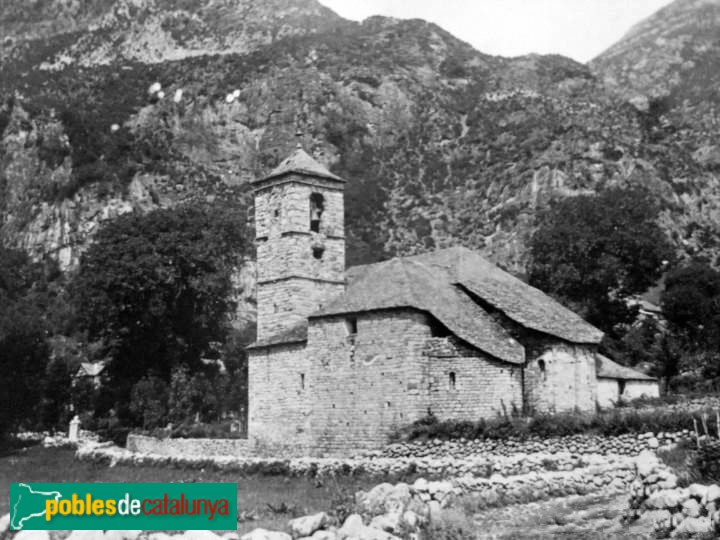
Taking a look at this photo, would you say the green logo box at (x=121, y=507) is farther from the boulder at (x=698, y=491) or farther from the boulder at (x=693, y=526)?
the boulder at (x=698, y=491)

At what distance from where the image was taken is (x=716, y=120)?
135 meters

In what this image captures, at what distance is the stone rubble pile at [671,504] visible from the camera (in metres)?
15.6

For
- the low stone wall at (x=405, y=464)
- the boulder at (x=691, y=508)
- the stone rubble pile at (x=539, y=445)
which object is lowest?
the boulder at (x=691, y=508)

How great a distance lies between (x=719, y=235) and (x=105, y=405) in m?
66.6

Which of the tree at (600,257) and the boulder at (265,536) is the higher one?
the tree at (600,257)

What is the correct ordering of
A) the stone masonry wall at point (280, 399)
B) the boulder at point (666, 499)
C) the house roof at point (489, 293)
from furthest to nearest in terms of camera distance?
the stone masonry wall at point (280, 399) → the house roof at point (489, 293) → the boulder at point (666, 499)

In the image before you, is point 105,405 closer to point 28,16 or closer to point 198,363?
point 198,363

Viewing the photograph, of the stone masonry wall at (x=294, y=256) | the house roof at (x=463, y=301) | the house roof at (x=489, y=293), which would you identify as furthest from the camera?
the stone masonry wall at (x=294, y=256)

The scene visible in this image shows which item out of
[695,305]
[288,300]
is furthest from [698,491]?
[695,305]

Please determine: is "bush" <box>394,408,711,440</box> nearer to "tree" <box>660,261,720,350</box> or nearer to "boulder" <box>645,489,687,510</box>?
"boulder" <box>645,489,687,510</box>

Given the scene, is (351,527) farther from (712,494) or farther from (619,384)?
(619,384)

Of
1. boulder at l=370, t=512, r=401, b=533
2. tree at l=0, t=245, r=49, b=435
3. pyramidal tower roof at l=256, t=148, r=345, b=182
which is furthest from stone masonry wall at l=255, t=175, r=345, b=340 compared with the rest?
boulder at l=370, t=512, r=401, b=533

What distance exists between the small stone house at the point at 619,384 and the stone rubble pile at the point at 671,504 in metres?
21.9

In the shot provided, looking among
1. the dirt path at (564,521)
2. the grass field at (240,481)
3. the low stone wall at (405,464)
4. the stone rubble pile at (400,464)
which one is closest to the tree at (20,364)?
the grass field at (240,481)
